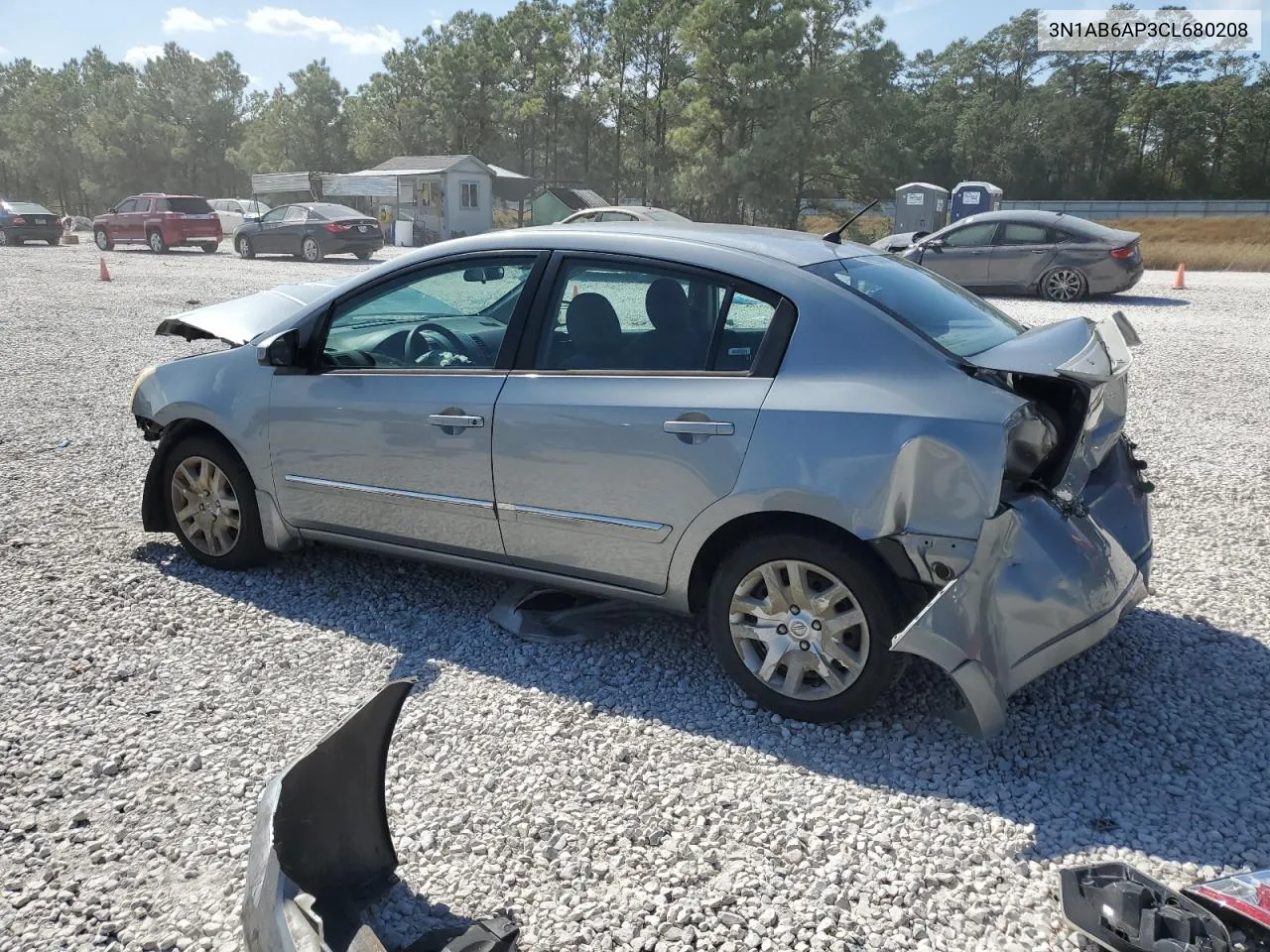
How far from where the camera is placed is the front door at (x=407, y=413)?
389 cm

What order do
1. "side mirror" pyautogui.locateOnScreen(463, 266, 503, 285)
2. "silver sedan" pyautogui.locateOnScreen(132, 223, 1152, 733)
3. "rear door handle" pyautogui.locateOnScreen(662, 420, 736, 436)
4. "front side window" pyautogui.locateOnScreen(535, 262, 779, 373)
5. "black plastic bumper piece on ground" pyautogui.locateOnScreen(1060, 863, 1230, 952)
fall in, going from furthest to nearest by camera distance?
"side mirror" pyautogui.locateOnScreen(463, 266, 503, 285) → "front side window" pyautogui.locateOnScreen(535, 262, 779, 373) → "rear door handle" pyautogui.locateOnScreen(662, 420, 736, 436) → "silver sedan" pyautogui.locateOnScreen(132, 223, 1152, 733) → "black plastic bumper piece on ground" pyautogui.locateOnScreen(1060, 863, 1230, 952)

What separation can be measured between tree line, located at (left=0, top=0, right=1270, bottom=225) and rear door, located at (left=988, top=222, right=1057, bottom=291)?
29366 millimetres

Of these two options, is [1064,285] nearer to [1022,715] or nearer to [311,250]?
[1022,715]

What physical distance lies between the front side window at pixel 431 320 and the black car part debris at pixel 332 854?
5.85ft

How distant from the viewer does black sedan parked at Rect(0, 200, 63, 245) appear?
1302 inches

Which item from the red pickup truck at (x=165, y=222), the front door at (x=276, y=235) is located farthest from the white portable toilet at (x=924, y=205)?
the red pickup truck at (x=165, y=222)

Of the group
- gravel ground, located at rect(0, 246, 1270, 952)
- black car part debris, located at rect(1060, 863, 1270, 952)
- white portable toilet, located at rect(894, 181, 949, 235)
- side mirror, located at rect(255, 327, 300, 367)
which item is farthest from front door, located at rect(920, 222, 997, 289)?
black car part debris, located at rect(1060, 863, 1270, 952)

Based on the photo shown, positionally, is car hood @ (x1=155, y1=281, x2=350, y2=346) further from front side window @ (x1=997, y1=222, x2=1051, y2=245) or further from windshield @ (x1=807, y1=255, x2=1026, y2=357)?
front side window @ (x1=997, y1=222, x2=1051, y2=245)

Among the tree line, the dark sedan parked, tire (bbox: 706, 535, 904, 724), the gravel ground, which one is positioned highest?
the tree line

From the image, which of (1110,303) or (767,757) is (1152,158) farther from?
(767,757)

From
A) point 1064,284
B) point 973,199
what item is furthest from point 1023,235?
point 973,199

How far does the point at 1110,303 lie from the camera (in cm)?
1622

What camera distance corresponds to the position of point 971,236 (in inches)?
648

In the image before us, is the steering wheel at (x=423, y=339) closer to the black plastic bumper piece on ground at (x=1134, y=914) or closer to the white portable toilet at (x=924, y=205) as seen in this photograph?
the black plastic bumper piece on ground at (x=1134, y=914)
